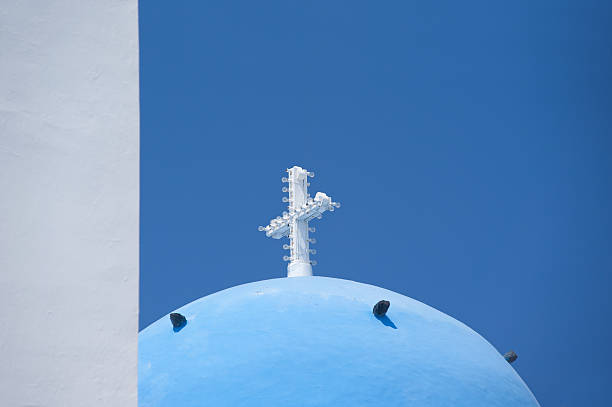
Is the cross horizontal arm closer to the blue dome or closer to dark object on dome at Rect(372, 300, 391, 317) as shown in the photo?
the blue dome

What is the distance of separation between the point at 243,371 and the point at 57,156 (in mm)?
5164

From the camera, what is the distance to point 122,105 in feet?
11.6

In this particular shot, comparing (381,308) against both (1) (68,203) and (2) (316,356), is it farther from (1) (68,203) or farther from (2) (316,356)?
(1) (68,203)

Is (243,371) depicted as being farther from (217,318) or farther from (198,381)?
(217,318)

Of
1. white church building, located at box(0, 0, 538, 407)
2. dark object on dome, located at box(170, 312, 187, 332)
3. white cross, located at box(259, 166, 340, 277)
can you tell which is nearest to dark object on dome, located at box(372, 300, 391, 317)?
dark object on dome, located at box(170, 312, 187, 332)

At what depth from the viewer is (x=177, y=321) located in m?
9.26

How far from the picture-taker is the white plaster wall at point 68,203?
304cm

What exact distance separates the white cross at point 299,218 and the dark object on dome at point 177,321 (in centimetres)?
264

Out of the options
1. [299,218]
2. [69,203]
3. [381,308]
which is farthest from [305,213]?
[69,203]

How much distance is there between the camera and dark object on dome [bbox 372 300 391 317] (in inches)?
356

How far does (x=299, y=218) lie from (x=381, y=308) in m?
3.07

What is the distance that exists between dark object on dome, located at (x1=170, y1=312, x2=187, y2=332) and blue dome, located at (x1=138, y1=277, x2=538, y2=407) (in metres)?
0.06

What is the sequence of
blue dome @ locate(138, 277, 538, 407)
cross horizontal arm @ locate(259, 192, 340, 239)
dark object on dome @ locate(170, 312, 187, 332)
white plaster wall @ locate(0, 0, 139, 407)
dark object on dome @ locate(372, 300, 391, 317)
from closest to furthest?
1. white plaster wall @ locate(0, 0, 139, 407)
2. blue dome @ locate(138, 277, 538, 407)
3. dark object on dome @ locate(372, 300, 391, 317)
4. dark object on dome @ locate(170, 312, 187, 332)
5. cross horizontal arm @ locate(259, 192, 340, 239)

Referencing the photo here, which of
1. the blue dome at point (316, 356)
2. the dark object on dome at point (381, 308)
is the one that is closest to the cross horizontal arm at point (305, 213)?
the blue dome at point (316, 356)
